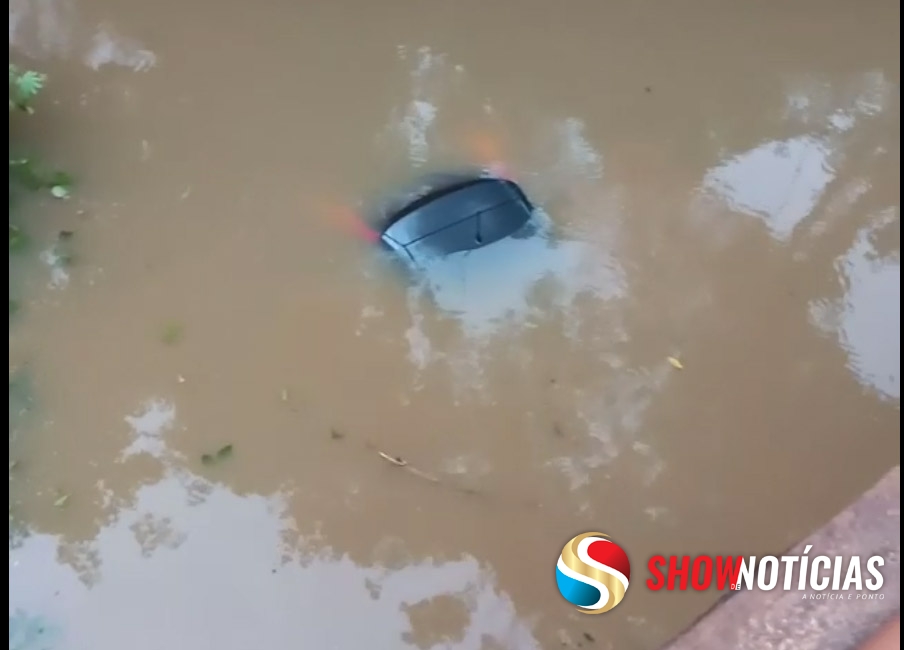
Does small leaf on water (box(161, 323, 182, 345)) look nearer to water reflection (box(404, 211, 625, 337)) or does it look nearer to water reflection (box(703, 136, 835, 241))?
water reflection (box(404, 211, 625, 337))

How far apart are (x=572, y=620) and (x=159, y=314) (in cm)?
64

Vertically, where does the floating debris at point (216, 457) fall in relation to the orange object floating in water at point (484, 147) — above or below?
below

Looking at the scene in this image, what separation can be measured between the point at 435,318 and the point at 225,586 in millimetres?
416

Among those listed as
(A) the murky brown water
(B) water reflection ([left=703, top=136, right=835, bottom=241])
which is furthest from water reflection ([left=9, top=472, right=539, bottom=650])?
(B) water reflection ([left=703, top=136, right=835, bottom=241])

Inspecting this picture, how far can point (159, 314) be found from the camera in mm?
1144

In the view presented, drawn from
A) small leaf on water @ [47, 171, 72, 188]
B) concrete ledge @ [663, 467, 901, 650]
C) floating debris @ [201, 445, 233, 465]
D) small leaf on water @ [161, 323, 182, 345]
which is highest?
small leaf on water @ [47, 171, 72, 188]

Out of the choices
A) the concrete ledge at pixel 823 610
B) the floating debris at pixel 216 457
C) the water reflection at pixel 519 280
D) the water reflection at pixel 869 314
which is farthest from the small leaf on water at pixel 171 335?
the water reflection at pixel 869 314

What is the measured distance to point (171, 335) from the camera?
1.14m

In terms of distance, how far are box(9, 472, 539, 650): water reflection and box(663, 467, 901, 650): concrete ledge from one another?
23cm

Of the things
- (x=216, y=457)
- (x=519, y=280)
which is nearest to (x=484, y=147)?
(x=519, y=280)

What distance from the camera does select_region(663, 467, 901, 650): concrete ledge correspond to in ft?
3.43

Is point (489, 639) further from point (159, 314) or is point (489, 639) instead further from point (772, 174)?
point (772, 174)

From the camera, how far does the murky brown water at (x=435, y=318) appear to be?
1.10 m

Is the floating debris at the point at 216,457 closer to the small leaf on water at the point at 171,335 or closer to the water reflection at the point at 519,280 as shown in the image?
the small leaf on water at the point at 171,335
